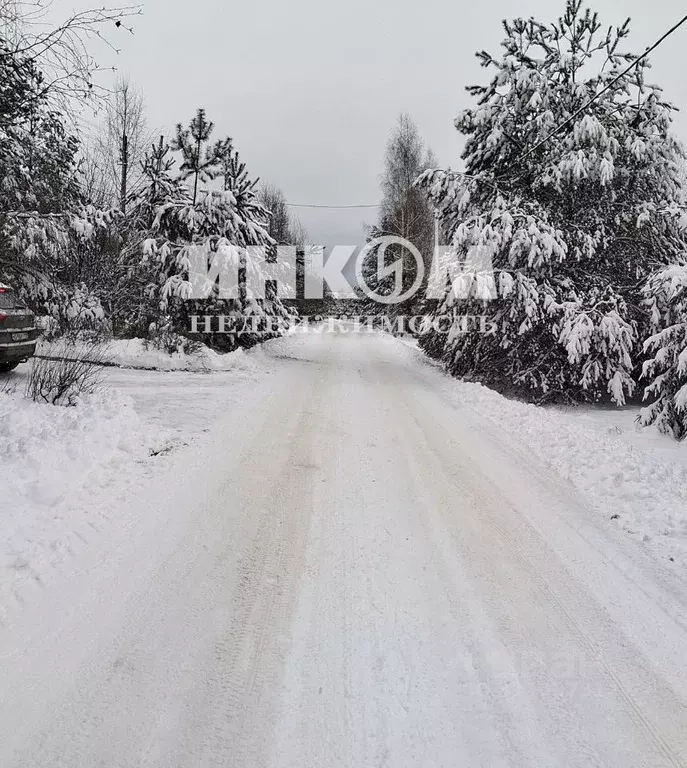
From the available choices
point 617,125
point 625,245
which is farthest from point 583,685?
point 617,125

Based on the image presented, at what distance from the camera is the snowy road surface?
1.83 metres

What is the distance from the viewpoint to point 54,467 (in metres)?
3.92

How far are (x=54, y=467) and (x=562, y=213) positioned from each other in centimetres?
1073

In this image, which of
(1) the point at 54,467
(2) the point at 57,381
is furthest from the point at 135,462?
(2) the point at 57,381

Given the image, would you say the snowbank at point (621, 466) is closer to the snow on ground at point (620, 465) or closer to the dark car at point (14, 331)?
the snow on ground at point (620, 465)

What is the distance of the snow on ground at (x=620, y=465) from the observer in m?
3.71

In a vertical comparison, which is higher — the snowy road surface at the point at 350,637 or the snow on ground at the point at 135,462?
the snow on ground at the point at 135,462

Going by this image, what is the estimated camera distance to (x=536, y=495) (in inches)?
169

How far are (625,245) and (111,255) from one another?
1216cm

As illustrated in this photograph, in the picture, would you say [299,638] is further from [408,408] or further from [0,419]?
[408,408]

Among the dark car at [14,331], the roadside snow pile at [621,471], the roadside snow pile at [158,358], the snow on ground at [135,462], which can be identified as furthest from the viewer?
the roadside snow pile at [158,358]

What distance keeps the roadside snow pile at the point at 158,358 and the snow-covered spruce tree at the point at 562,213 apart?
5.55 metres

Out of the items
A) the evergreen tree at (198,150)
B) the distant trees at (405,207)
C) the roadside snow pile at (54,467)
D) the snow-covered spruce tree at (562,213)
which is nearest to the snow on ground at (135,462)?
the roadside snow pile at (54,467)

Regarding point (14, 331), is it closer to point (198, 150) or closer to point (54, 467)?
point (54, 467)
